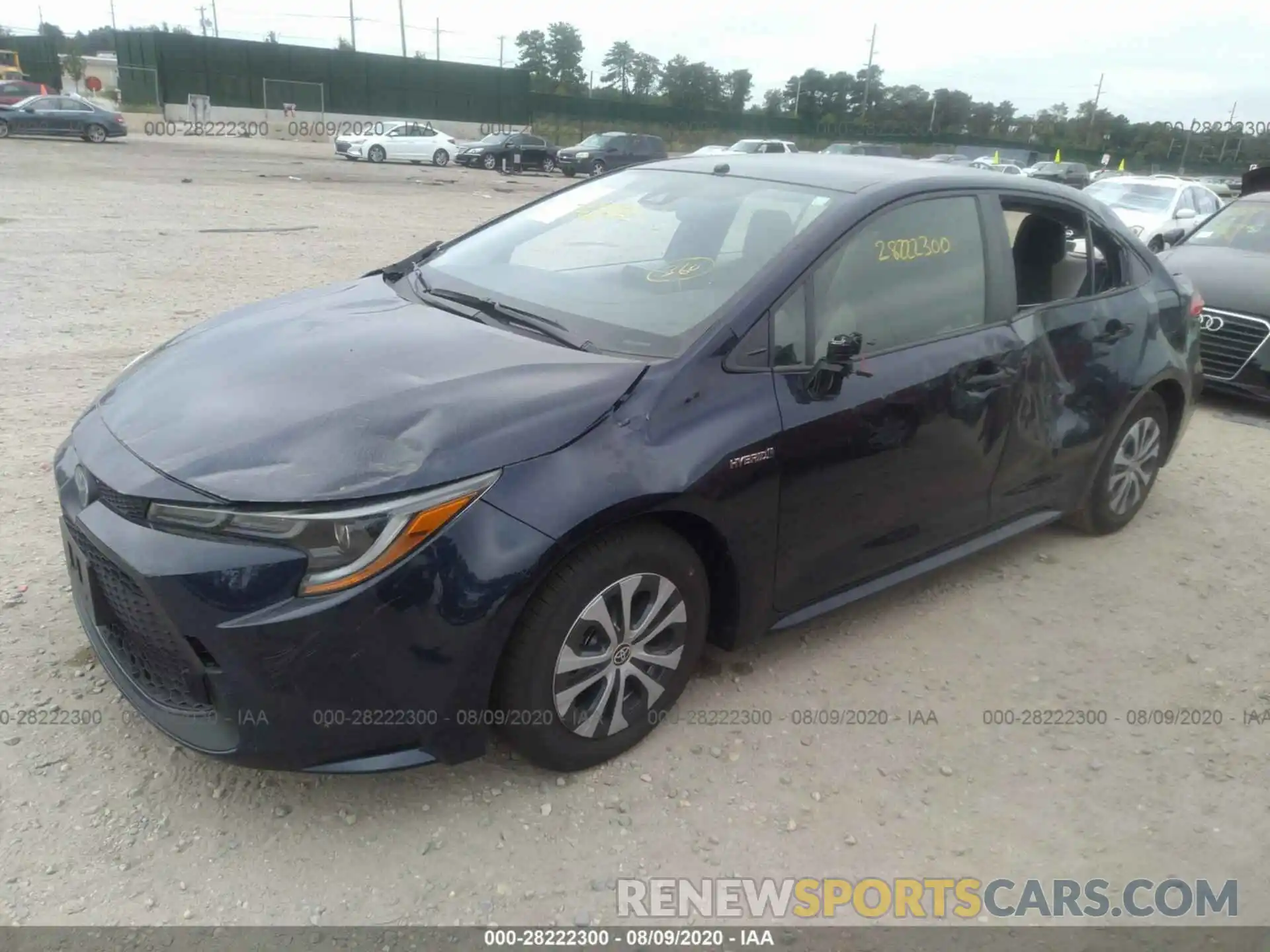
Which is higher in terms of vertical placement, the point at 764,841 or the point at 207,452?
the point at 207,452

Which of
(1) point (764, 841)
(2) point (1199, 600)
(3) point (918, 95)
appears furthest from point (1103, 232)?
(3) point (918, 95)

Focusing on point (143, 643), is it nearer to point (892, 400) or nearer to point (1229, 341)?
point (892, 400)

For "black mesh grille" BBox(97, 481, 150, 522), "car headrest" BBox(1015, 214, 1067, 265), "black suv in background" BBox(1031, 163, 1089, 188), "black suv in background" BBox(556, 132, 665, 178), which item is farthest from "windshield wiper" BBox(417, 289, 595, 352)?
"black suv in background" BBox(556, 132, 665, 178)

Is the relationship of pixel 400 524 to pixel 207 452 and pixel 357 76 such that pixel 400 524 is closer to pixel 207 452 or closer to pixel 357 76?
pixel 207 452

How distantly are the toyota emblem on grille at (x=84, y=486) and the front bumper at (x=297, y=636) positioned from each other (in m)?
0.03

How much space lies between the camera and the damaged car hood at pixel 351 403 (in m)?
2.35

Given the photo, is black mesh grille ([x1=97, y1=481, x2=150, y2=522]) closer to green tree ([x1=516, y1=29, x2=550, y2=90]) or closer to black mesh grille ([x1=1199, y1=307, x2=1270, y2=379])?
black mesh grille ([x1=1199, y1=307, x2=1270, y2=379])

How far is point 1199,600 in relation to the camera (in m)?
4.23

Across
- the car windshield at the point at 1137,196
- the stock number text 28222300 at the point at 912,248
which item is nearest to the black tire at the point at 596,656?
the stock number text 28222300 at the point at 912,248

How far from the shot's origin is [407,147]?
32.5 metres

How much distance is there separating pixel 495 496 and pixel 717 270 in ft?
4.04

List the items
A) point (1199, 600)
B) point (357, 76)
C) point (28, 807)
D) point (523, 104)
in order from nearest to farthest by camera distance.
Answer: point (28, 807)
point (1199, 600)
point (357, 76)
point (523, 104)

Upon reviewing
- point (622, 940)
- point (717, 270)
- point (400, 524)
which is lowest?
point (622, 940)

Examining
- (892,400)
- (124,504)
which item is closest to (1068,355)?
(892,400)
